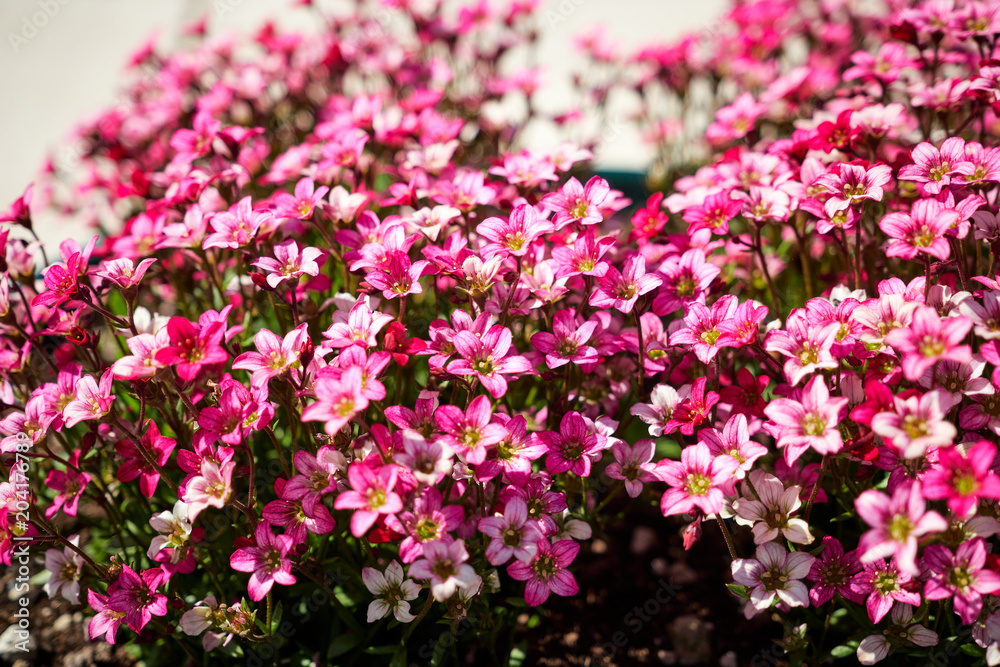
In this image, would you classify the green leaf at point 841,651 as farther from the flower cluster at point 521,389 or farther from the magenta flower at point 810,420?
the magenta flower at point 810,420

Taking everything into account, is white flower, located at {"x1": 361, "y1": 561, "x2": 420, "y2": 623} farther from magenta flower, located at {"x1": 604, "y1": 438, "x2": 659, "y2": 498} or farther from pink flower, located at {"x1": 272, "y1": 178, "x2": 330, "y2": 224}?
pink flower, located at {"x1": 272, "y1": 178, "x2": 330, "y2": 224}

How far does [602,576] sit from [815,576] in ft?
3.14

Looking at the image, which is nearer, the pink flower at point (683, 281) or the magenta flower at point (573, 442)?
the magenta flower at point (573, 442)

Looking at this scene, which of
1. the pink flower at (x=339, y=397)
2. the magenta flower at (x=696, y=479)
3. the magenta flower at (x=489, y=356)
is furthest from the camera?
the magenta flower at (x=489, y=356)

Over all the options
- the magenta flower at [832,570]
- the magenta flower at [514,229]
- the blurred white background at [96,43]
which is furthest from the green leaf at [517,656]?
the blurred white background at [96,43]

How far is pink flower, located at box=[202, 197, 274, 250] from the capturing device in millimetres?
1887

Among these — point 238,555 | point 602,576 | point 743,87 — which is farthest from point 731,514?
point 743,87

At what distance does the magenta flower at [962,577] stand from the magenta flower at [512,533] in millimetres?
864

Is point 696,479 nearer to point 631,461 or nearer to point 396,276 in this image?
point 631,461

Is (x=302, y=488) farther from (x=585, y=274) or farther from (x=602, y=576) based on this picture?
(x=602, y=576)

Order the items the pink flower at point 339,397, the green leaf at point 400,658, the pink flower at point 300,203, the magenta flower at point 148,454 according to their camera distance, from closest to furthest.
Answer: the pink flower at point 339,397, the magenta flower at point 148,454, the green leaf at point 400,658, the pink flower at point 300,203

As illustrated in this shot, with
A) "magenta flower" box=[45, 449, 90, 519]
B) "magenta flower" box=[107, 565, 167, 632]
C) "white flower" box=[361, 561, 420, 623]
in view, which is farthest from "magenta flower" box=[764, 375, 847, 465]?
"magenta flower" box=[45, 449, 90, 519]

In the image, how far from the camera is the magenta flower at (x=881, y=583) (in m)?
1.58

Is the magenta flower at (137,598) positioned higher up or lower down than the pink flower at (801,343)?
lower down
